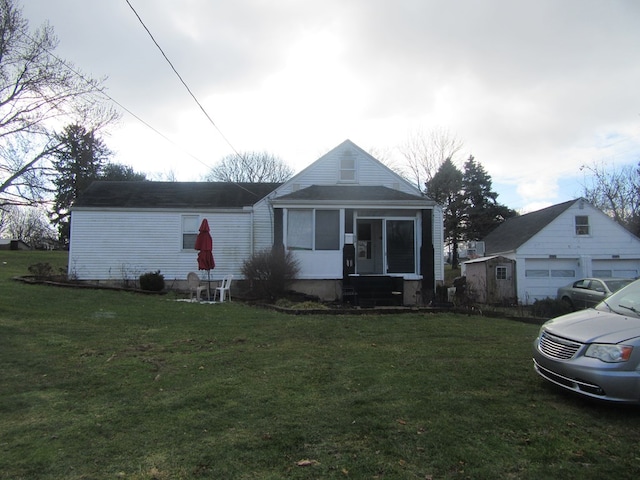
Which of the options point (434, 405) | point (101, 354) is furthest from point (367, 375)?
point (101, 354)

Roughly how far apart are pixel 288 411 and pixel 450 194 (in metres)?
36.8

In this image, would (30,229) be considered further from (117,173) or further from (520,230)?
(520,230)

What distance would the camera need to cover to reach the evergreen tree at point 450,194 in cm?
3781

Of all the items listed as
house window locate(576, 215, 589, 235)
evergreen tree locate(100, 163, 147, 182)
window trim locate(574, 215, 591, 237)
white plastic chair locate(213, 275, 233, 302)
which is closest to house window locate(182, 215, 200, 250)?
white plastic chair locate(213, 275, 233, 302)

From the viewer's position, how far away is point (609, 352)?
431 centimetres

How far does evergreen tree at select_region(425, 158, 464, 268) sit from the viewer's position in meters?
37.8

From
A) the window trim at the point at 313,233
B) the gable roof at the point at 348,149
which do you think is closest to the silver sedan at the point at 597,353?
the window trim at the point at 313,233

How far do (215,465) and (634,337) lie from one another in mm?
4236

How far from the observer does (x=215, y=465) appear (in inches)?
124

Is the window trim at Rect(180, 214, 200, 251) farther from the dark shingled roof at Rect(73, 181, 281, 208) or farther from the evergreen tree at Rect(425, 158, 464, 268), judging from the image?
the evergreen tree at Rect(425, 158, 464, 268)

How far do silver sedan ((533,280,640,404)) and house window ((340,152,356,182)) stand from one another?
40.2ft

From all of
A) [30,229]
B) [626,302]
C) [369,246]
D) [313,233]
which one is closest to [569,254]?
[369,246]

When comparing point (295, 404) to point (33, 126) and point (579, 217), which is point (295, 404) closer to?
point (33, 126)

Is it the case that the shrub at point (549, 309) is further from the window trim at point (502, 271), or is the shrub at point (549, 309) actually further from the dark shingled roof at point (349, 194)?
the window trim at point (502, 271)
